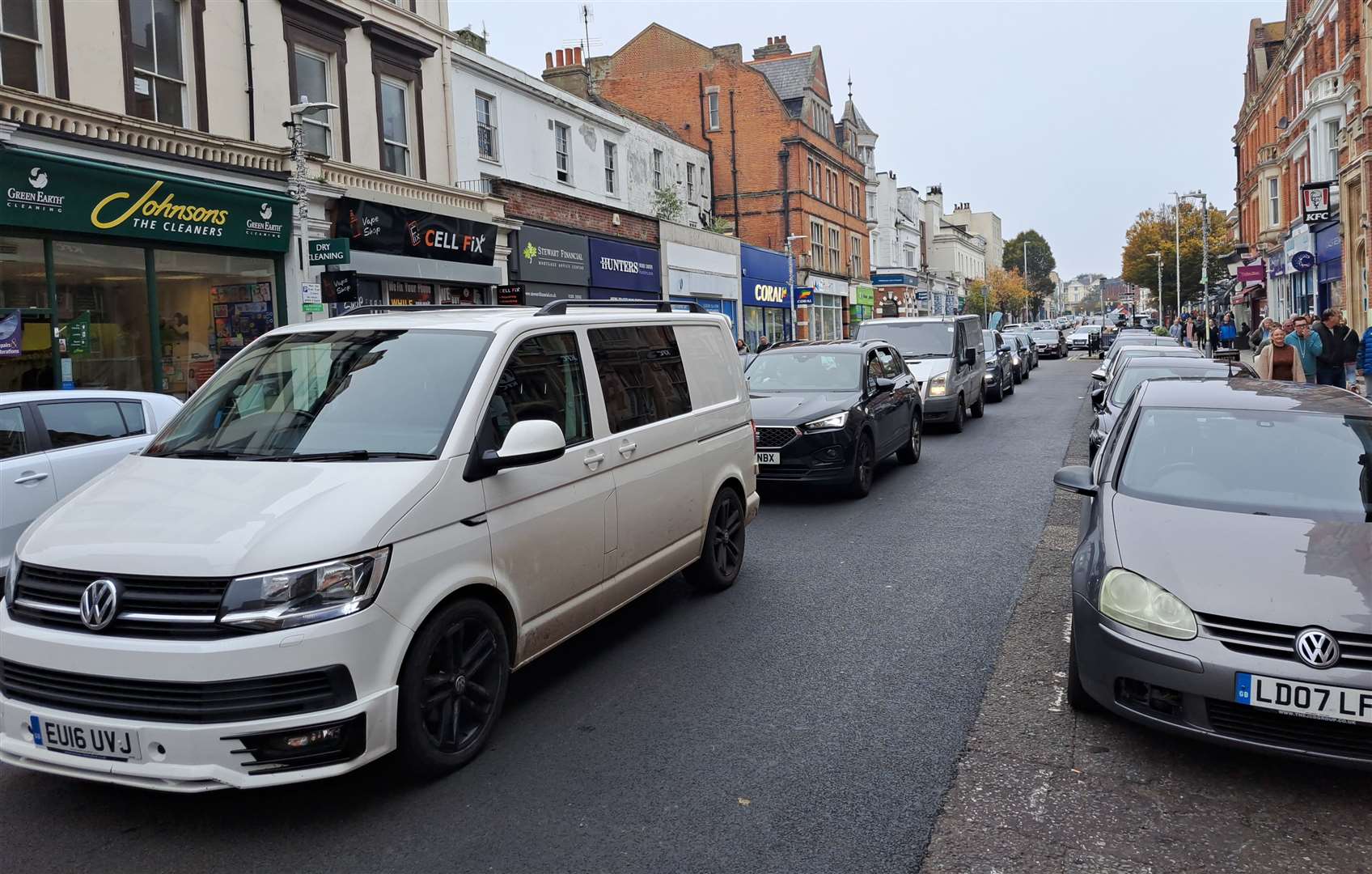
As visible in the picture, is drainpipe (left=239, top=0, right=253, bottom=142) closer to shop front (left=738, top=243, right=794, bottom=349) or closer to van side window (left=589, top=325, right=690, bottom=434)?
van side window (left=589, top=325, right=690, bottom=434)

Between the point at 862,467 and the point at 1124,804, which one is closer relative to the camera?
the point at 1124,804

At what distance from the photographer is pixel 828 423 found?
10430mm

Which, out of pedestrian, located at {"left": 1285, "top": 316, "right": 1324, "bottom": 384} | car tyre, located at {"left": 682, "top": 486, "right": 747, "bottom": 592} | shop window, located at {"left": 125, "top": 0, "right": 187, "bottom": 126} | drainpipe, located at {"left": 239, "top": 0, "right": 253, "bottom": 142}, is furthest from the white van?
pedestrian, located at {"left": 1285, "top": 316, "right": 1324, "bottom": 384}

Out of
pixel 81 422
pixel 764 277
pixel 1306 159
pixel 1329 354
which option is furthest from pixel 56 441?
pixel 1306 159

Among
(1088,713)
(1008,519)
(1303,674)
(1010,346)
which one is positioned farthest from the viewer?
(1010,346)

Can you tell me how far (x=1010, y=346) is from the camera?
101 ft

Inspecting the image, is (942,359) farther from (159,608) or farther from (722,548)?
(159,608)

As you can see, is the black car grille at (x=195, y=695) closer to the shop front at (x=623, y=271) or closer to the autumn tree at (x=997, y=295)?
the shop front at (x=623, y=271)

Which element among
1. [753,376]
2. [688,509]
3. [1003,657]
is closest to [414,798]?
[688,509]

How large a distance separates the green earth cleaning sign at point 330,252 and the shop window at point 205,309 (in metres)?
1.24

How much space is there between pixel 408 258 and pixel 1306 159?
3334 centimetres

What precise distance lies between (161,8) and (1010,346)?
2384 centimetres

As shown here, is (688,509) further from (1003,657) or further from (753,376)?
(753,376)

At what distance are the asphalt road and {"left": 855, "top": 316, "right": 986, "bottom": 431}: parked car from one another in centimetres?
985
